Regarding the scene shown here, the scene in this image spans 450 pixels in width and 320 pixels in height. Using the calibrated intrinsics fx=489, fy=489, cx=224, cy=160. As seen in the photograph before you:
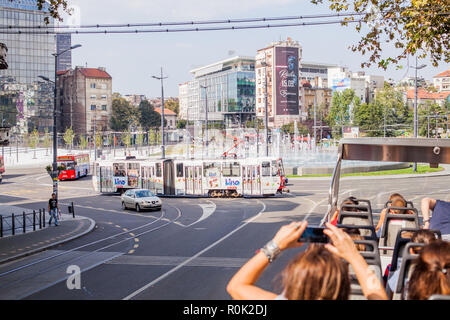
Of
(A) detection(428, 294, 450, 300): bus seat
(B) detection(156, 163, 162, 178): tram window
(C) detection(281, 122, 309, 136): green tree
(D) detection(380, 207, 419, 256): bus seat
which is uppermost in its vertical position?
(C) detection(281, 122, 309, 136): green tree

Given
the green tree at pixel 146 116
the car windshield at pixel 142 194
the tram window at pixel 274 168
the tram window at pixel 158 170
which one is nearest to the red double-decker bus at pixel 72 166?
the tram window at pixel 158 170

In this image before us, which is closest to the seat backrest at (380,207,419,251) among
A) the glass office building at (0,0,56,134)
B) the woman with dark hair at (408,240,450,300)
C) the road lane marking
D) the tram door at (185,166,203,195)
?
the woman with dark hair at (408,240,450,300)

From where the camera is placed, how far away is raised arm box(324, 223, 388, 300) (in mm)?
3035

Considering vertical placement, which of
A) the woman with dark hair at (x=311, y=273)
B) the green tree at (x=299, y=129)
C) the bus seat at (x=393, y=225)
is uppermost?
the green tree at (x=299, y=129)

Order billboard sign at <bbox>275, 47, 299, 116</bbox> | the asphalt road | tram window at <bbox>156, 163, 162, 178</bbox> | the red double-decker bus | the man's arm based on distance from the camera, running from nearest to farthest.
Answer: the man's arm
the asphalt road
tram window at <bbox>156, 163, 162, 178</bbox>
the red double-decker bus
billboard sign at <bbox>275, 47, 299, 116</bbox>

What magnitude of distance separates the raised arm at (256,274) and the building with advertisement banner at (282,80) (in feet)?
434

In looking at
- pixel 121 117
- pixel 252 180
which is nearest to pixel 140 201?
pixel 252 180

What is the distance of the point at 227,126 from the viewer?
144 meters

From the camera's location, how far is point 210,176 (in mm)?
33875

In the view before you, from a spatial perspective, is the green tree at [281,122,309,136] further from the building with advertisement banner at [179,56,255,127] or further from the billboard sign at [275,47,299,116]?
the building with advertisement banner at [179,56,255,127]

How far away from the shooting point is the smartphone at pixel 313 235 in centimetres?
349

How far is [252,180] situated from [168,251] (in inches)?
711

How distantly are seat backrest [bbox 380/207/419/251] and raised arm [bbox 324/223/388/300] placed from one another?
4066 mm

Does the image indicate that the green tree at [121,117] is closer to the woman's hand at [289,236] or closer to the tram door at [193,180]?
the tram door at [193,180]
